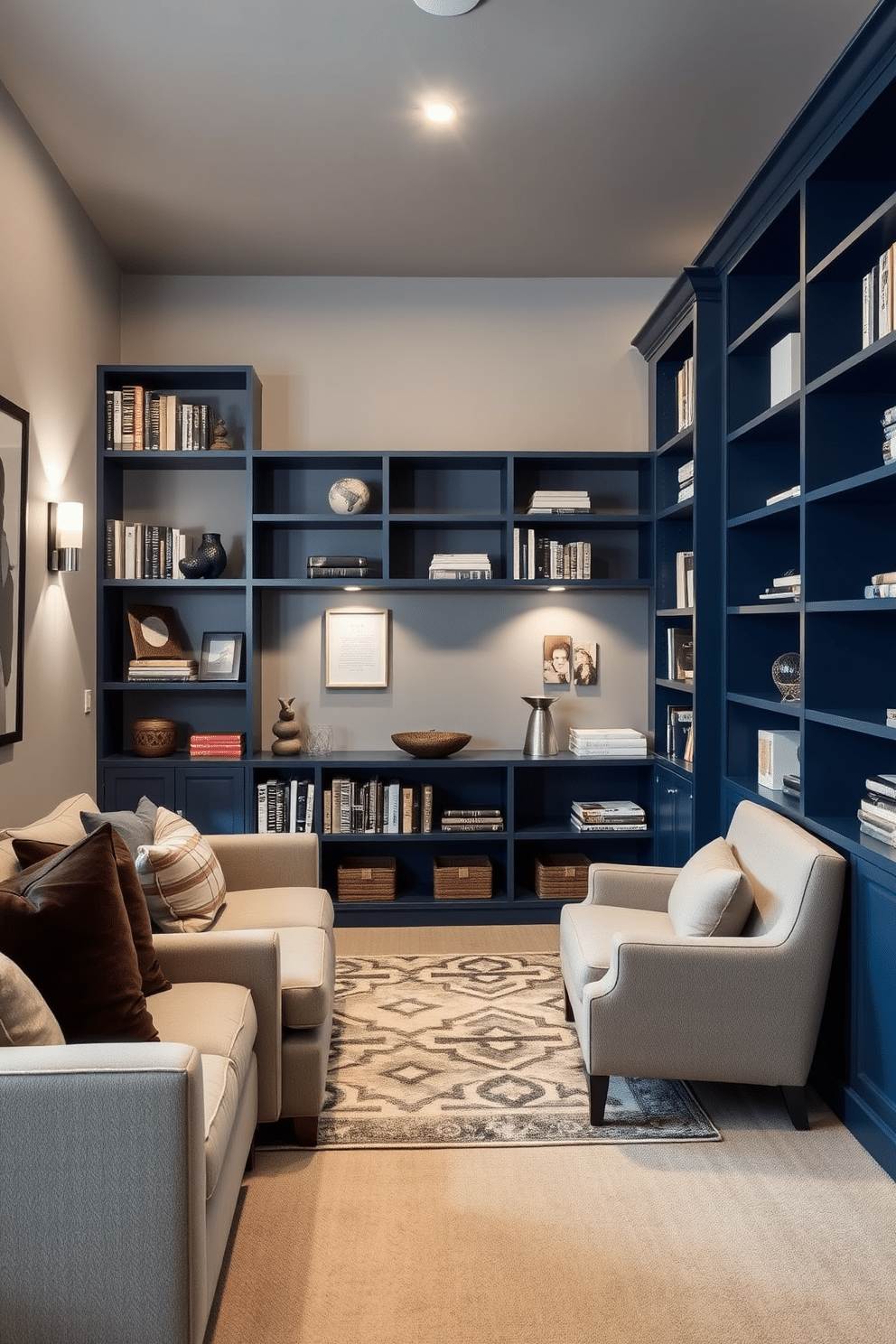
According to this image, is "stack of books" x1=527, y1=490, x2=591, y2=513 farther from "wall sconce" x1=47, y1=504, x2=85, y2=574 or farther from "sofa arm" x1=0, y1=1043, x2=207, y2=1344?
"sofa arm" x1=0, y1=1043, x2=207, y2=1344

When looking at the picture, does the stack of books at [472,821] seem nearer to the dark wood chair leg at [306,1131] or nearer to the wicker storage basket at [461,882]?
the wicker storage basket at [461,882]

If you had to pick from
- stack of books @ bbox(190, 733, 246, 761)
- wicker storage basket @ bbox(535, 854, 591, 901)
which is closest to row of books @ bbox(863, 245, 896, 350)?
wicker storage basket @ bbox(535, 854, 591, 901)

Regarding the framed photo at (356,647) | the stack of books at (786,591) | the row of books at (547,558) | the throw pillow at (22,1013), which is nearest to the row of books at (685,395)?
the row of books at (547,558)

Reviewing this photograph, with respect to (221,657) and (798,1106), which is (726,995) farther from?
(221,657)

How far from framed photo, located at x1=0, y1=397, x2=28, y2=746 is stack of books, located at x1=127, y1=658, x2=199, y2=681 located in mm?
1181

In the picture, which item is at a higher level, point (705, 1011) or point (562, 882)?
point (705, 1011)

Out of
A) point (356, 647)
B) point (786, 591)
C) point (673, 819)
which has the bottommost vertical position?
point (673, 819)

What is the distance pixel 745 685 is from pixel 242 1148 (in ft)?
8.24

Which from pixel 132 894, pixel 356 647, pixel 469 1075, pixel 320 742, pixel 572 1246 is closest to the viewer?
pixel 572 1246

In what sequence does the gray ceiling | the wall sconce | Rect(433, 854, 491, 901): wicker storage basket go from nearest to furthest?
the gray ceiling < the wall sconce < Rect(433, 854, 491, 901): wicker storage basket

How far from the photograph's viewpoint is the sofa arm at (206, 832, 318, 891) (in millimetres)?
3688

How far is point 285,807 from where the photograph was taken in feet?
15.8

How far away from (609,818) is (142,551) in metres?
2.52

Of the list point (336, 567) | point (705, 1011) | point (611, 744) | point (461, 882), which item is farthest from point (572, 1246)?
point (336, 567)
